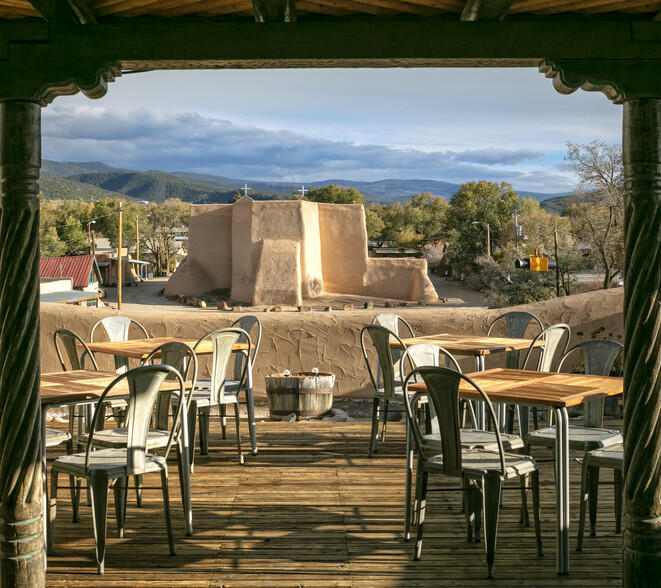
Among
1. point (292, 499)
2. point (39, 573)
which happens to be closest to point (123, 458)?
point (39, 573)

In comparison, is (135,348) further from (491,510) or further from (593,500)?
(593,500)

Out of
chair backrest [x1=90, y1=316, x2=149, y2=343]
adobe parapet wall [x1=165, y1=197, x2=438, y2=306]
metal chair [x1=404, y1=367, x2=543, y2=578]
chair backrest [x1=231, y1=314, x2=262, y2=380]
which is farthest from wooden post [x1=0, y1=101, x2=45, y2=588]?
adobe parapet wall [x1=165, y1=197, x2=438, y2=306]

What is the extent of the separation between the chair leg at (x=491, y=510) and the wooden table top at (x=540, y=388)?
0.36m

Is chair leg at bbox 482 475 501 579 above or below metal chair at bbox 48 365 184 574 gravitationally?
below

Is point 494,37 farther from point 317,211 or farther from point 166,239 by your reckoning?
point 166,239

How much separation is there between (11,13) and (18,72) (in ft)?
0.95

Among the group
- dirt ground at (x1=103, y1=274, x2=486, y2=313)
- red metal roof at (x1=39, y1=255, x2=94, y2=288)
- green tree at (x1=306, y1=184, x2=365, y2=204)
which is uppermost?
green tree at (x1=306, y1=184, x2=365, y2=204)

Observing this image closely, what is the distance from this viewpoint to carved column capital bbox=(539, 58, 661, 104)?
310 centimetres

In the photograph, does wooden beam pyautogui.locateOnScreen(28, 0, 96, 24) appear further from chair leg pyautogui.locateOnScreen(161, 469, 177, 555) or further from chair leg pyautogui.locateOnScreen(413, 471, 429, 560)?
chair leg pyautogui.locateOnScreen(413, 471, 429, 560)

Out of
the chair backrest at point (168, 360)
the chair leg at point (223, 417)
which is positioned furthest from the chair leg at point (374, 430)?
the chair backrest at point (168, 360)

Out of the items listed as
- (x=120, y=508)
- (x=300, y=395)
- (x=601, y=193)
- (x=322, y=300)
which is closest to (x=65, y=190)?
(x=322, y=300)

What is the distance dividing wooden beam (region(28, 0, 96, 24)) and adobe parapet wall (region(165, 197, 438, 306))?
30.9 meters

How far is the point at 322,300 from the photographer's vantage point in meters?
35.5

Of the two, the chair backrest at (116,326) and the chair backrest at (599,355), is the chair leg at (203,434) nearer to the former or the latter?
the chair backrest at (116,326)
